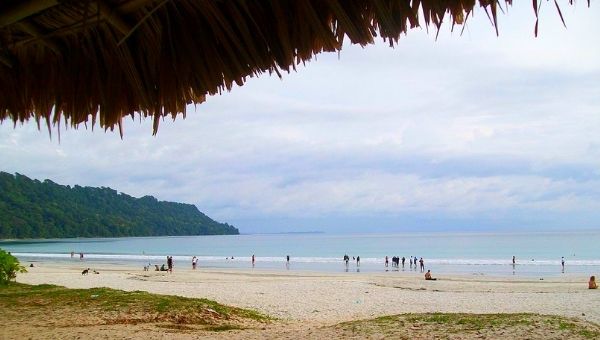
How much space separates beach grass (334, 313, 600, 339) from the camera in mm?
5488

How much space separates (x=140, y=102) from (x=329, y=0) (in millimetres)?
1339

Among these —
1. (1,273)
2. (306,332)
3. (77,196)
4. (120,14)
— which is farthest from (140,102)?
(77,196)

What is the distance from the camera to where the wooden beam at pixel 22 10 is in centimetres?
211

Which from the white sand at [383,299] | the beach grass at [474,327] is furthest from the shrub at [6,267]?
the beach grass at [474,327]

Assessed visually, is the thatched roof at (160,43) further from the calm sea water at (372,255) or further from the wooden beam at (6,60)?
the calm sea water at (372,255)

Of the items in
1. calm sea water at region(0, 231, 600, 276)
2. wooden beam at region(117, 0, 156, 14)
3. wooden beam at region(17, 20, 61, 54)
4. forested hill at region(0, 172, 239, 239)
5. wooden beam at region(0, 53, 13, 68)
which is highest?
forested hill at region(0, 172, 239, 239)

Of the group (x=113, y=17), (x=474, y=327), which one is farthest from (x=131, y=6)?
(x=474, y=327)

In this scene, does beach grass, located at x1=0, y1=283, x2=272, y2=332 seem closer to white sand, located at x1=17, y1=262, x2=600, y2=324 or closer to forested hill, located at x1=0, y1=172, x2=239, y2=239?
white sand, located at x1=17, y1=262, x2=600, y2=324

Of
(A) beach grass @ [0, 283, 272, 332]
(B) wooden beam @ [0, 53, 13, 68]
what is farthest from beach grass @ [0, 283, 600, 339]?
(B) wooden beam @ [0, 53, 13, 68]

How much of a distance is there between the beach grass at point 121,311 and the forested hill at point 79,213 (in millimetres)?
106838

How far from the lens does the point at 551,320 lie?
6.20m

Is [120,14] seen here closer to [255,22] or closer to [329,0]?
[255,22]

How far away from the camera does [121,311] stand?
279 inches

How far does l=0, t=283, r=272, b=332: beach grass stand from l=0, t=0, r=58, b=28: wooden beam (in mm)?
4759
